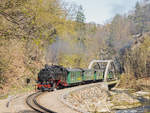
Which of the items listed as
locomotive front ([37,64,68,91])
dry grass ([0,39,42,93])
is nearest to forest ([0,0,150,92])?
dry grass ([0,39,42,93])

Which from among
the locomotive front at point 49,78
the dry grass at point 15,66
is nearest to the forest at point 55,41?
the dry grass at point 15,66

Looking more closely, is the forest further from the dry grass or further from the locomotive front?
the locomotive front

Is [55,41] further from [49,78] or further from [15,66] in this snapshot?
[15,66]

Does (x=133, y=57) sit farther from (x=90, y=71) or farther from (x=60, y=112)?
(x=60, y=112)

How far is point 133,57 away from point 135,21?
41165 millimetres

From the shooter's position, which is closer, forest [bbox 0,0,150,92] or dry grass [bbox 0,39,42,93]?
forest [bbox 0,0,150,92]

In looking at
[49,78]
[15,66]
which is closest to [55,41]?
[49,78]

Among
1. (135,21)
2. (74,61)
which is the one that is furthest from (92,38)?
(74,61)

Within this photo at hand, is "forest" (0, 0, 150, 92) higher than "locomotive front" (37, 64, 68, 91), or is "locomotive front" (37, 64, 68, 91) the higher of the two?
"forest" (0, 0, 150, 92)

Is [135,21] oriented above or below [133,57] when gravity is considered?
above

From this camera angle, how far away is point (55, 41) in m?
11.5

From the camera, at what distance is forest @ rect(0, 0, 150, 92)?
902 centimetres

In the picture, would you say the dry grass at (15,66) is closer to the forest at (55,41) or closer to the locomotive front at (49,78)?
the forest at (55,41)

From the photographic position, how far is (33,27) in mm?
9461
